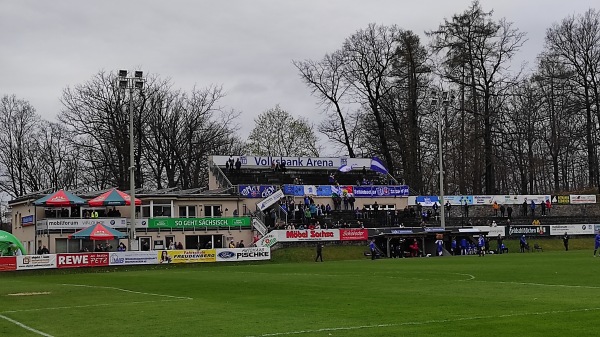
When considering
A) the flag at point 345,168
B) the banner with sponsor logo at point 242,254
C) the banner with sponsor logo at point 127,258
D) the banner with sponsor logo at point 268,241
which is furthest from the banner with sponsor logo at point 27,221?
the flag at point 345,168

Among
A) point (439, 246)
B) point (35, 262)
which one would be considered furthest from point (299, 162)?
point (35, 262)

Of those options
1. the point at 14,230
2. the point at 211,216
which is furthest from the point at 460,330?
the point at 14,230

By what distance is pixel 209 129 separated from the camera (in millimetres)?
93438

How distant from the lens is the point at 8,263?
51750mm

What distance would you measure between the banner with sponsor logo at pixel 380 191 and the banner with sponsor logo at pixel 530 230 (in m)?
12.8

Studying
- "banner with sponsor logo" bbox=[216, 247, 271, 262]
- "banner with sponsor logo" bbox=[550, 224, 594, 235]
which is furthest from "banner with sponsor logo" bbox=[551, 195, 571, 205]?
"banner with sponsor logo" bbox=[216, 247, 271, 262]

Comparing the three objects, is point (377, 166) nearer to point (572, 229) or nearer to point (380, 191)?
point (380, 191)

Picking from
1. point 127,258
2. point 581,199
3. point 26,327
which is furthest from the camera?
point 581,199

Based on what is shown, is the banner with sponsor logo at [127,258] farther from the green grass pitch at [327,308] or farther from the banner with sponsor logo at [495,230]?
the banner with sponsor logo at [495,230]

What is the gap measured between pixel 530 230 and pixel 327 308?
54142mm

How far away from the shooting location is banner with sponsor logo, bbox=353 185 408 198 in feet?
256

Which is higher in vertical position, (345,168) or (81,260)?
(345,168)

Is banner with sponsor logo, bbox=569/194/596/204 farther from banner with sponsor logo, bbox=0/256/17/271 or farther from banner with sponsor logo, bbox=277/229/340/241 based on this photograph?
banner with sponsor logo, bbox=0/256/17/271

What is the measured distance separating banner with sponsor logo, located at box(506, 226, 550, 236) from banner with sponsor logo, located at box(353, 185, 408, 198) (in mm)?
12762
